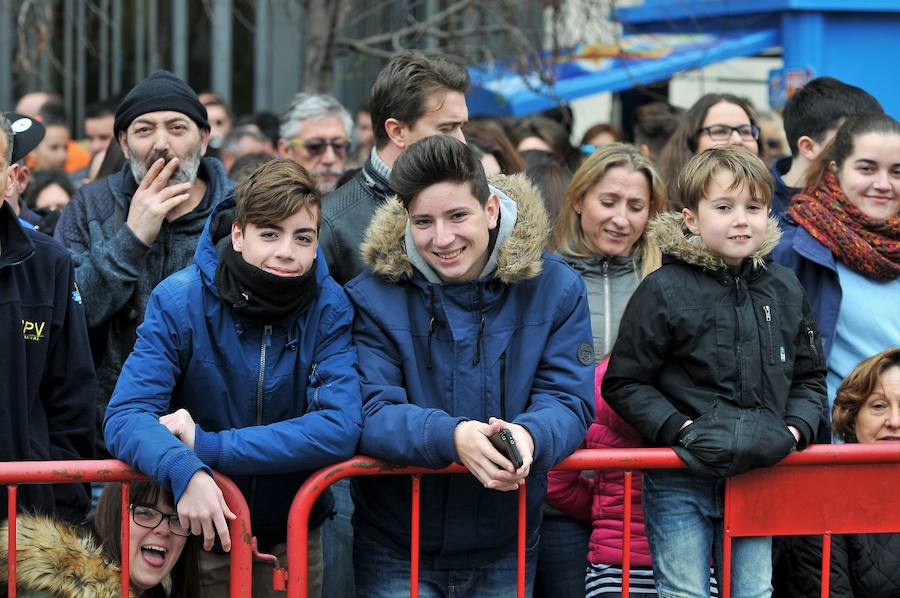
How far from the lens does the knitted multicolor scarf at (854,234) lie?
4605mm

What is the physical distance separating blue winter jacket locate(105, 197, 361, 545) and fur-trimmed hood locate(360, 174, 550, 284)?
17 centimetres

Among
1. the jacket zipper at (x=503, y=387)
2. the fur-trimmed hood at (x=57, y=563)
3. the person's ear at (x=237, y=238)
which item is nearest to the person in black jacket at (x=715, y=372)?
the jacket zipper at (x=503, y=387)

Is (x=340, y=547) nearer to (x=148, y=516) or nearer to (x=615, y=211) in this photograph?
(x=148, y=516)

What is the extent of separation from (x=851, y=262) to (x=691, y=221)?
89 cm

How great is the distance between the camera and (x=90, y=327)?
439 centimetres

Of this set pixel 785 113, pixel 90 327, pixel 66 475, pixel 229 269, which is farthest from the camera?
pixel 785 113

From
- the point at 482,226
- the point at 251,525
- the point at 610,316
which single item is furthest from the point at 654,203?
the point at 251,525

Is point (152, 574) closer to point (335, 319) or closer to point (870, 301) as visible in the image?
point (335, 319)

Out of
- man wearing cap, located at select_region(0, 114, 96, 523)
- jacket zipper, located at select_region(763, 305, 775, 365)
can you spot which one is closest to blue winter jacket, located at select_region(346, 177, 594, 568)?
jacket zipper, located at select_region(763, 305, 775, 365)

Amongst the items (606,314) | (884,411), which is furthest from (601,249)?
(884,411)

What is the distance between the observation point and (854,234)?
4.63 metres

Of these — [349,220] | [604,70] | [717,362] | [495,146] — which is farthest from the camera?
[604,70]

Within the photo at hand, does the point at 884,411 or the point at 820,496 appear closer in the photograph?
the point at 820,496

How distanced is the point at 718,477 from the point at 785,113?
2.70 m
